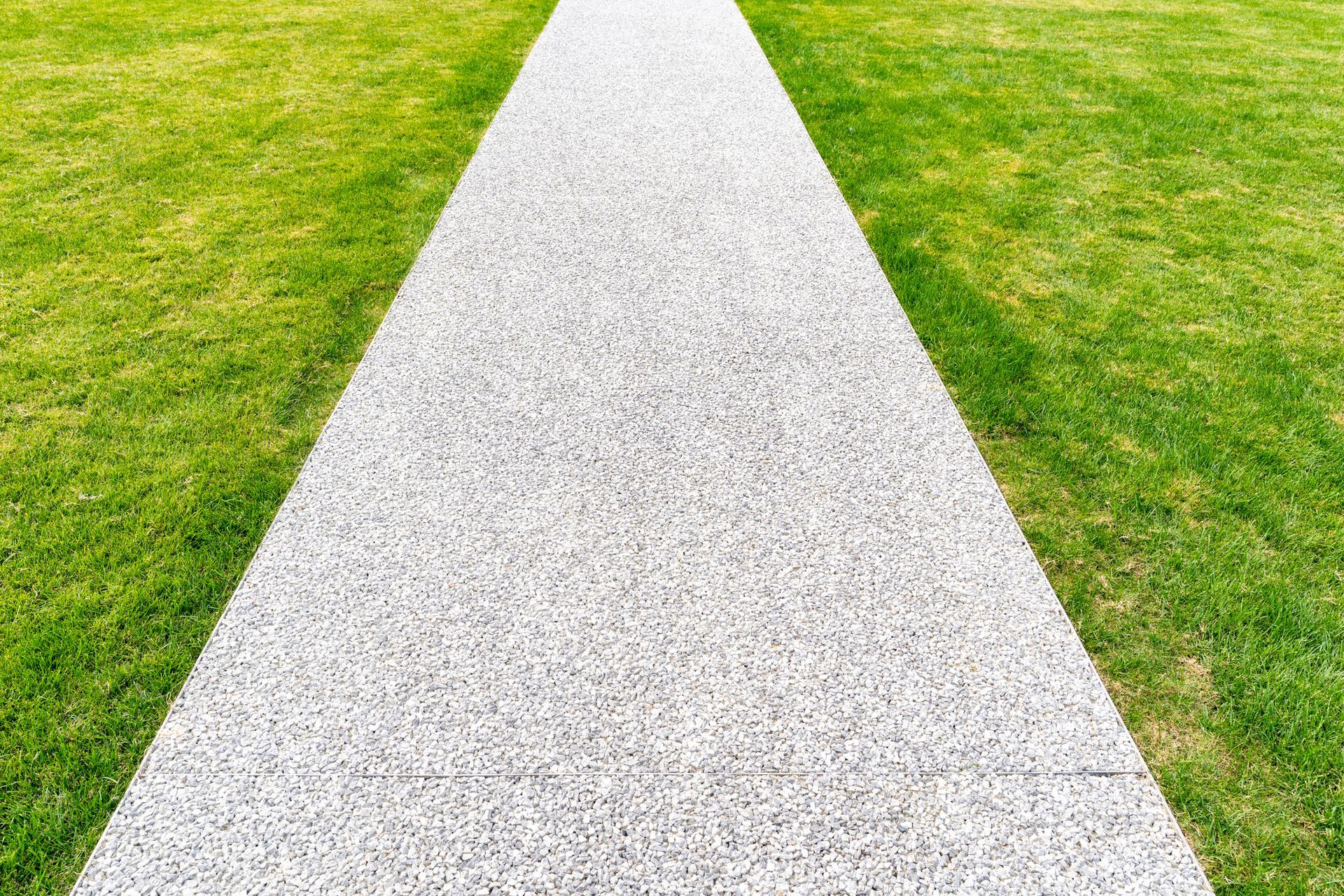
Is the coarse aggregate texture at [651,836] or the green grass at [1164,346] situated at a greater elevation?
the green grass at [1164,346]

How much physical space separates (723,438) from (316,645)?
1.85m

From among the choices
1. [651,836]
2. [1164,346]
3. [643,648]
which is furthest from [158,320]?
[1164,346]

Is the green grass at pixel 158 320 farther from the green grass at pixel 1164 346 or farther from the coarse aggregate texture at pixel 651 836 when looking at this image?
the green grass at pixel 1164 346

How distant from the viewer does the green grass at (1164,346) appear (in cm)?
255

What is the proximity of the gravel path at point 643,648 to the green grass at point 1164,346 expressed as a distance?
0.86 feet

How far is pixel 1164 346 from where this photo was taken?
A: 4332 mm

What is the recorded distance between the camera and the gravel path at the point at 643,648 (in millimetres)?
2146

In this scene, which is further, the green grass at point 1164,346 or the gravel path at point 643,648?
the green grass at point 1164,346

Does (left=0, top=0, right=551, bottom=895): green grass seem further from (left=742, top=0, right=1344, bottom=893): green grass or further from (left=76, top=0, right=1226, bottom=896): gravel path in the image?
(left=742, top=0, right=1344, bottom=893): green grass

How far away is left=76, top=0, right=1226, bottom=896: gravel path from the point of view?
7.04 ft

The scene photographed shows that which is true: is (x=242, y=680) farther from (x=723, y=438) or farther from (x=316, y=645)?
(x=723, y=438)

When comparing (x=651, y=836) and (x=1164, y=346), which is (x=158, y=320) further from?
(x=1164, y=346)

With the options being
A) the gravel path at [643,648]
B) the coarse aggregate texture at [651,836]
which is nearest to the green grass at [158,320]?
A: the gravel path at [643,648]

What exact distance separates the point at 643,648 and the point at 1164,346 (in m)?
3.45
